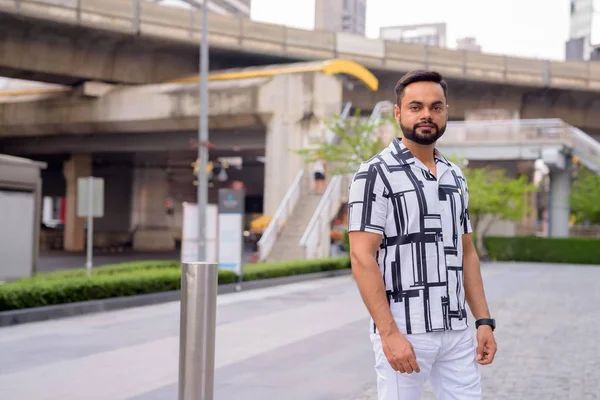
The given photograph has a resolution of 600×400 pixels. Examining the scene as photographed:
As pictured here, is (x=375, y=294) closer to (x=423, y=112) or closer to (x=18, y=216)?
(x=423, y=112)

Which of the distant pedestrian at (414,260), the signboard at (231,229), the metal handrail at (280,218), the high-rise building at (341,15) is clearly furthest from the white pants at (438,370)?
the high-rise building at (341,15)

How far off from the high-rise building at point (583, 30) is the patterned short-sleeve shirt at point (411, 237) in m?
108

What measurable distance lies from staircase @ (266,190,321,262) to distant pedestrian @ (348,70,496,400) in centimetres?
2341

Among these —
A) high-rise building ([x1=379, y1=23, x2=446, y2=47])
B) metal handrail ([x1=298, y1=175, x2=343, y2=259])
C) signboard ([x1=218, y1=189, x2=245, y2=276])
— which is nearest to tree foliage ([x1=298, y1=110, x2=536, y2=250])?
metal handrail ([x1=298, y1=175, x2=343, y2=259])

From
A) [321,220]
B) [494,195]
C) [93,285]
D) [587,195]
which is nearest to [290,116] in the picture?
[321,220]

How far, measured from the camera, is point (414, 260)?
9.99 ft

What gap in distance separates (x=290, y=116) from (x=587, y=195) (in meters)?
22.3

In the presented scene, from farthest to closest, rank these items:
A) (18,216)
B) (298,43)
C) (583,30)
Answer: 1. (583,30)
2. (298,43)
3. (18,216)

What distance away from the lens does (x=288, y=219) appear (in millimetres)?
29156

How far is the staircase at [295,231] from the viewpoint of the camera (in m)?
27.1

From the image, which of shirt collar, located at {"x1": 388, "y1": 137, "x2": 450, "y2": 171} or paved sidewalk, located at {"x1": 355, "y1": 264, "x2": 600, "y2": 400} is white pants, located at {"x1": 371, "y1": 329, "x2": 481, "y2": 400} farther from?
paved sidewalk, located at {"x1": 355, "y1": 264, "x2": 600, "y2": 400}

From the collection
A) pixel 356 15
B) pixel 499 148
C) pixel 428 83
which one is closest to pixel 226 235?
pixel 428 83

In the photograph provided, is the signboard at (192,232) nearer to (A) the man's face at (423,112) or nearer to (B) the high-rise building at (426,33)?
(A) the man's face at (423,112)

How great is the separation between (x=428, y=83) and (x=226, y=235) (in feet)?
49.4
